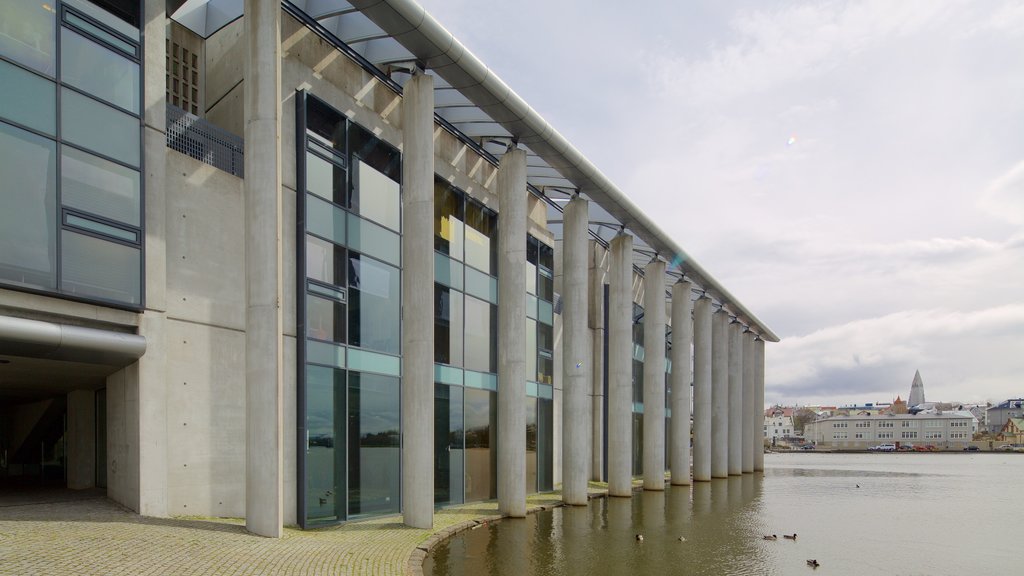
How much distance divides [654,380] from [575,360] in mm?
10477

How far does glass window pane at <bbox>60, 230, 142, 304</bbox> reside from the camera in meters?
15.1

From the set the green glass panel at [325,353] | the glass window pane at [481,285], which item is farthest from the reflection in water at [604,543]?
the glass window pane at [481,285]

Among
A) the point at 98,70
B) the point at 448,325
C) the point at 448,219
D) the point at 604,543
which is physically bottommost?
the point at 604,543

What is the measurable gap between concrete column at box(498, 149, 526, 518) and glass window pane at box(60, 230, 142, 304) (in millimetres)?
11767

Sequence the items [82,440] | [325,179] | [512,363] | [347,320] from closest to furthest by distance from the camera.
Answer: [325,179] → [347,320] → [82,440] → [512,363]

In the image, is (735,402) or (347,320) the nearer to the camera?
(347,320)

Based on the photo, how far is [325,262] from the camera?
2017 centimetres

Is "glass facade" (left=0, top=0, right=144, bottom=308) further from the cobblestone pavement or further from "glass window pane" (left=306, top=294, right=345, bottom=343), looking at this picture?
the cobblestone pavement

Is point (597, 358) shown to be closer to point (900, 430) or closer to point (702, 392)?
point (702, 392)

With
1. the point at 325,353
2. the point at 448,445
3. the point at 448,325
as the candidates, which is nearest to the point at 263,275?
the point at 325,353

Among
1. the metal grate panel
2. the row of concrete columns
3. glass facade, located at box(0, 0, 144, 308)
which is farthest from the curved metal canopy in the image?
glass facade, located at box(0, 0, 144, 308)

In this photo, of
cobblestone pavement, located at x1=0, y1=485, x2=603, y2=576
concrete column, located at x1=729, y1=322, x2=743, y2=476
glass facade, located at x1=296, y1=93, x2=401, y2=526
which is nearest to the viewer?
cobblestone pavement, located at x1=0, y1=485, x2=603, y2=576

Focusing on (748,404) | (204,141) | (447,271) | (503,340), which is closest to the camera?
(204,141)

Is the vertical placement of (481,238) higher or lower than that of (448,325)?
higher
